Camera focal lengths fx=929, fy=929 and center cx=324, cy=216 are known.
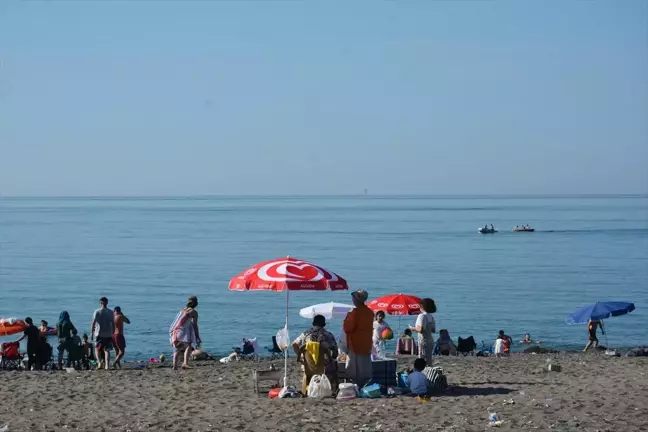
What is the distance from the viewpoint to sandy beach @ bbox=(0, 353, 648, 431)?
39.1ft

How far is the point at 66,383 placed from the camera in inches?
623

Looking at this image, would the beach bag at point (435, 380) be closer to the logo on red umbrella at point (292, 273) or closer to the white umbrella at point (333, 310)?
the logo on red umbrella at point (292, 273)

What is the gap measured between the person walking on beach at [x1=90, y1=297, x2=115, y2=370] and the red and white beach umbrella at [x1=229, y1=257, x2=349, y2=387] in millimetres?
4734

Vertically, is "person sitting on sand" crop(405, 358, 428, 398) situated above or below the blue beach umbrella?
below

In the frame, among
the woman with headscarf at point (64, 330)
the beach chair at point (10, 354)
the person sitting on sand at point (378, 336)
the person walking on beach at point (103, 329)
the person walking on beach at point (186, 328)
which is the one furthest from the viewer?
the beach chair at point (10, 354)

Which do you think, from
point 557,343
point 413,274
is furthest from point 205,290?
point 557,343

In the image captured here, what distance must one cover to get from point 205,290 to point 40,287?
10360 mm

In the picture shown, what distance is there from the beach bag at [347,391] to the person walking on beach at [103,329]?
6.18 meters

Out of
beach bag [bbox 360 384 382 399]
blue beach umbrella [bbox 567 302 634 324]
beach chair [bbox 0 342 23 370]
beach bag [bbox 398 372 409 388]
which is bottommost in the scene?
beach chair [bbox 0 342 23 370]

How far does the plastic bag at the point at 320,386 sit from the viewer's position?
44.9 ft

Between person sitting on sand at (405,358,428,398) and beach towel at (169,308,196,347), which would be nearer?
person sitting on sand at (405,358,428,398)

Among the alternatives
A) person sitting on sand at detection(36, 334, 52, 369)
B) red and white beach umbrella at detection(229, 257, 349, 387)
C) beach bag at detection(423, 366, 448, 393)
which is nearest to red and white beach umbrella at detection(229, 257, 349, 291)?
red and white beach umbrella at detection(229, 257, 349, 387)

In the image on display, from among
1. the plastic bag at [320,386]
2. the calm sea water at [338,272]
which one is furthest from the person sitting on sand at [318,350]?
the calm sea water at [338,272]

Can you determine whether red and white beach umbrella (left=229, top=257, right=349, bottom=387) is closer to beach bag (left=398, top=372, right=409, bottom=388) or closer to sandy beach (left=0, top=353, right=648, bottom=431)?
sandy beach (left=0, top=353, right=648, bottom=431)
